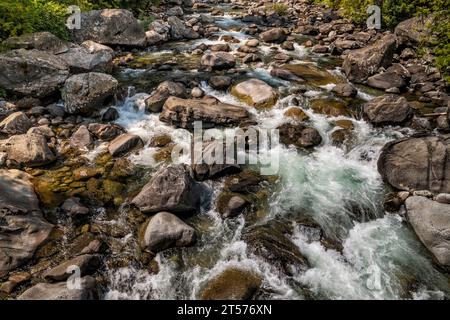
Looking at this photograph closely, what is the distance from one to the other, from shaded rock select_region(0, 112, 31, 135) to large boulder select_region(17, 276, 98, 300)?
18.0 ft

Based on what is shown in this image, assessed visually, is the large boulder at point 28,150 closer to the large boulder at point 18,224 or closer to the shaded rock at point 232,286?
the large boulder at point 18,224

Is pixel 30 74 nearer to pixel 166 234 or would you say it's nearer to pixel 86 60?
pixel 86 60

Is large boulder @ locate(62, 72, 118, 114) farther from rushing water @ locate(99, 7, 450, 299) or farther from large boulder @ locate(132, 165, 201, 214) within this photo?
large boulder @ locate(132, 165, 201, 214)

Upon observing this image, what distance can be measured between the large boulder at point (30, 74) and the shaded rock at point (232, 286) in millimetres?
8510

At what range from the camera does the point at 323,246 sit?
6508 mm

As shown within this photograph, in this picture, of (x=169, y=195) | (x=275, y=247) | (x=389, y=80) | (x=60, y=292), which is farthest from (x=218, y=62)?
(x=60, y=292)

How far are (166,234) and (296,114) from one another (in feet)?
19.8

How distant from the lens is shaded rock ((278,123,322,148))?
931 cm

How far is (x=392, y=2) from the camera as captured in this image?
16406 millimetres

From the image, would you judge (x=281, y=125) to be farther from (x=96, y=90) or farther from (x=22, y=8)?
→ (x=22, y=8)

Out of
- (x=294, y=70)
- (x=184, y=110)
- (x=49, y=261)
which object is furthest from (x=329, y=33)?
(x=49, y=261)

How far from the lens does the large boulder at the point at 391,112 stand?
973 centimetres

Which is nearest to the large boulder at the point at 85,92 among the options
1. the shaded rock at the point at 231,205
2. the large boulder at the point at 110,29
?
the large boulder at the point at 110,29

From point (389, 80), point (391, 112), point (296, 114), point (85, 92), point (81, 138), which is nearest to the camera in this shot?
point (81, 138)
